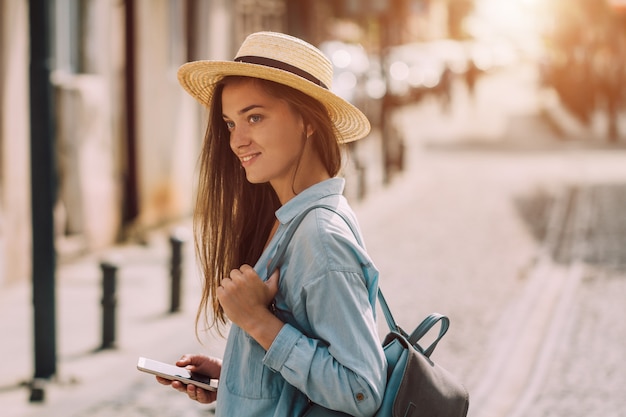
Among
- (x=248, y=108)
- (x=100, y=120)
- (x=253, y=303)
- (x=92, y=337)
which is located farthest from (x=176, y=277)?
(x=253, y=303)

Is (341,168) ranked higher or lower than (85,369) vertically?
higher

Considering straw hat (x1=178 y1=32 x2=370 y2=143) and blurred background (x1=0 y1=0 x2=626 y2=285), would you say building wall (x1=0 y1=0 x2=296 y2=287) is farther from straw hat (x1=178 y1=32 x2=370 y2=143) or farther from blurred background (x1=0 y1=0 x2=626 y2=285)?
straw hat (x1=178 y1=32 x2=370 y2=143)

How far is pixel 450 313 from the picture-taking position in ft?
28.3

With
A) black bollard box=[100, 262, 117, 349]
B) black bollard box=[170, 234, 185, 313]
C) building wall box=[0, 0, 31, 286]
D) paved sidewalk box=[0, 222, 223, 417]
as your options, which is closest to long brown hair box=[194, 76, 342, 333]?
paved sidewalk box=[0, 222, 223, 417]

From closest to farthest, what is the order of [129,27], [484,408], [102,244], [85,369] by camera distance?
[484,408], [85,369], [102,244], [129,27]

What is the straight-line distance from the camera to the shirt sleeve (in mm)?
2209

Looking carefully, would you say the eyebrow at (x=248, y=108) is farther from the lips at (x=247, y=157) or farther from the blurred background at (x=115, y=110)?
the blurred background at (x=115, y=110)

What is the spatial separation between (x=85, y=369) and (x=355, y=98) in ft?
69.6

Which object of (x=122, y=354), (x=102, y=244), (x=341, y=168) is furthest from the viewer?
(x=102, y=244)

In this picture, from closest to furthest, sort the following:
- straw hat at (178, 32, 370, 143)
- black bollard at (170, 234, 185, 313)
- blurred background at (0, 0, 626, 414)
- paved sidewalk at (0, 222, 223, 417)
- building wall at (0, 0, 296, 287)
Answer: straw hat at (178, 32, 370, 143) → blurred background at (0, 0, 626, 414) → paved sidewalk at (0, 222, 223, 417) → black bollard at (170, 234, 185, 313) → building wall at (0, 0, 296, 287)

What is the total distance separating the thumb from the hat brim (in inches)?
15.8

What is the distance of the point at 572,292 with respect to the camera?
964 centimetres

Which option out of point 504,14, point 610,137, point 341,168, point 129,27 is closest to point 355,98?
point 610,137

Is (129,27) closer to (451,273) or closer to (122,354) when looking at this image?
(451,273)
